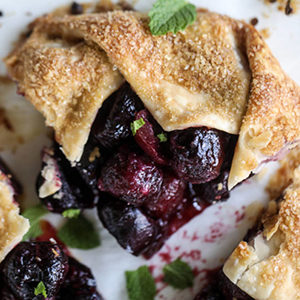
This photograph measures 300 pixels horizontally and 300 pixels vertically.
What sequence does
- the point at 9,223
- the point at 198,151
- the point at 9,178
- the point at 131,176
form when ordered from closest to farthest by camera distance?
the point at 198,151, the point at 131,176, the point at 9,223, the point at 9,178

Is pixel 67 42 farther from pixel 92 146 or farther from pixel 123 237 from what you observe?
pixel 123 237

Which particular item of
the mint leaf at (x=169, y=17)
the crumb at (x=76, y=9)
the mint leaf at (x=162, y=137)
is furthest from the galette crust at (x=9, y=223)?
the mint leaf at (x=169, y=17)

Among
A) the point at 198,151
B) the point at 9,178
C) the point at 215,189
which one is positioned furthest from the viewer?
the point at 9,178

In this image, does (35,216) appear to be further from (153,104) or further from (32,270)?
(153,104)

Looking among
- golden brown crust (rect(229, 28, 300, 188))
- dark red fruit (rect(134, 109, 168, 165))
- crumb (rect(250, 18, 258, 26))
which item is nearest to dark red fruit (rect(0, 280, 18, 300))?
dark red fruit (rect(134, 109, 168, 165))

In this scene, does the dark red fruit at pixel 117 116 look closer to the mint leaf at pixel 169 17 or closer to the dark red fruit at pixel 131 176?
the dark red fruit at pixel 131 176

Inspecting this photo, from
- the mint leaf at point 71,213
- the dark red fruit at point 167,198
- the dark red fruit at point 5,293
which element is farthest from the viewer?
the mint leaf at point 71,213

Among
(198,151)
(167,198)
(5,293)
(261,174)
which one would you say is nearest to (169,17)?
(198,151)
